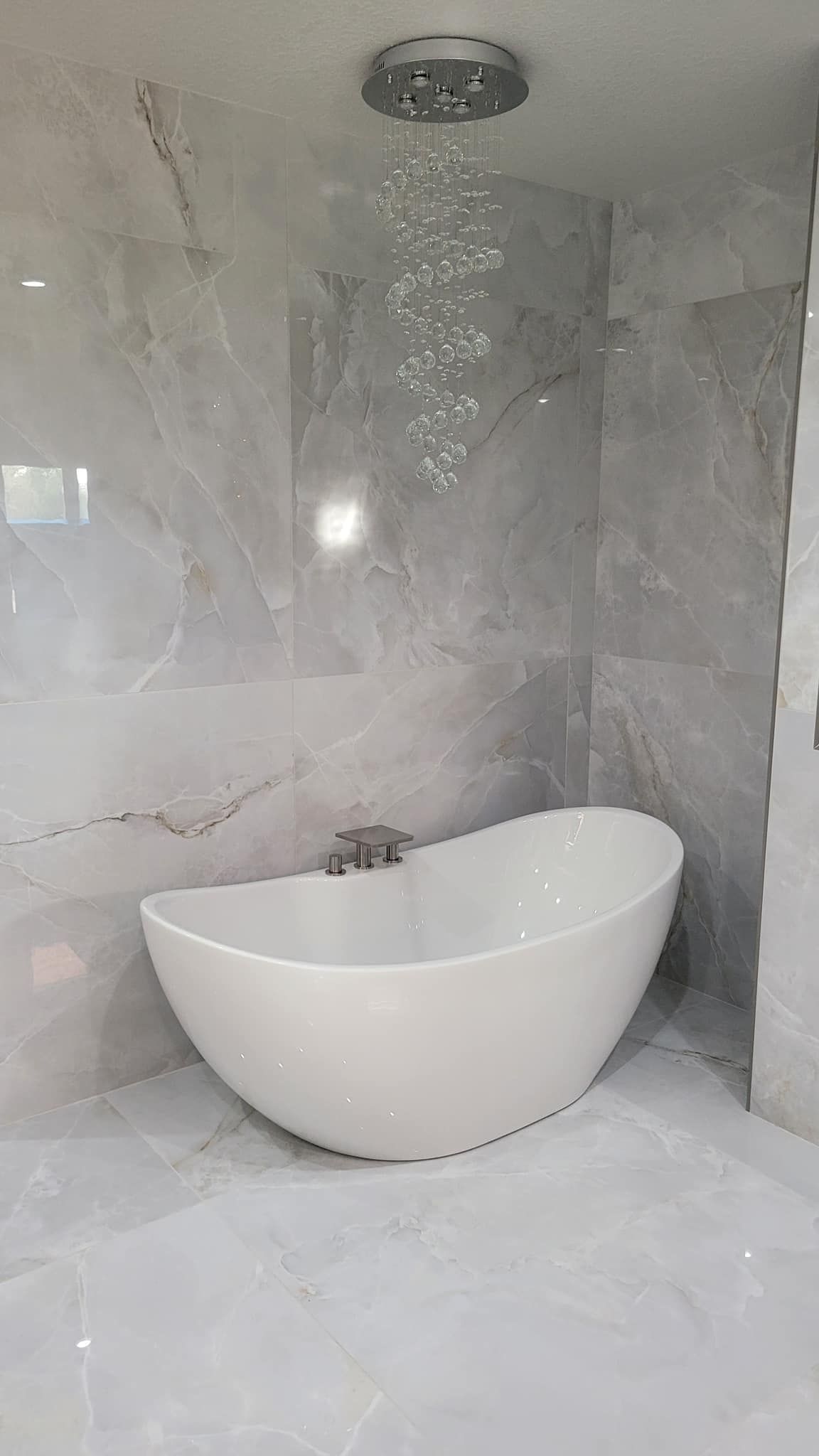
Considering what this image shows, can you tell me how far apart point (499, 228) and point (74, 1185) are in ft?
9.56

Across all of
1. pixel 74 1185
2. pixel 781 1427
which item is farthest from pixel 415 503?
pixel 781 1427

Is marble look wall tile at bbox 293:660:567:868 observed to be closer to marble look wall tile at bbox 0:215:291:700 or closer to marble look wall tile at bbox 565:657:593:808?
marble look wall tile at bbox 565:657:593:808

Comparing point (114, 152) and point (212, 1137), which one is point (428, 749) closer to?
point (212, 1137)

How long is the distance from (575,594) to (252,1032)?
2.03m

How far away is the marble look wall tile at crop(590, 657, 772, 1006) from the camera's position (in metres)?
3.32

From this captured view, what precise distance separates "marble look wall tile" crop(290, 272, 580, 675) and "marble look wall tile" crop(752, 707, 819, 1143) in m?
1.15

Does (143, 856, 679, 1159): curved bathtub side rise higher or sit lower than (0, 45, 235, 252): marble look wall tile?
lower

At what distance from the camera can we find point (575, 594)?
3717mm

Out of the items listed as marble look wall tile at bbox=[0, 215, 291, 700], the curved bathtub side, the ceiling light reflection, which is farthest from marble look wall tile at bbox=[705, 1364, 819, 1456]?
the ceiling light reflection

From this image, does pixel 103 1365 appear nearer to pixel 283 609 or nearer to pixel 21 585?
pixel 21 585

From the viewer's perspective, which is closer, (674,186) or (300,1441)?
(300,1441)

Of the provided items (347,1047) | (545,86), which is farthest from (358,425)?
(347,1047)

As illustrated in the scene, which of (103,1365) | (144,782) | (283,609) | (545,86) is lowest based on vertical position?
(103,1365)

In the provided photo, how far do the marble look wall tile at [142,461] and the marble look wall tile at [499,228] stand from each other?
20cm
